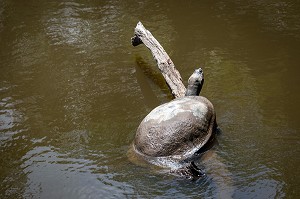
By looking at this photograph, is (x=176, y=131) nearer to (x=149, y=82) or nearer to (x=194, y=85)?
(x=194, y=85)

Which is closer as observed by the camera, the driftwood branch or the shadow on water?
the driftwood branch

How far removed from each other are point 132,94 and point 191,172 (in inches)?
95.2

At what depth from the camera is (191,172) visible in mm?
3805

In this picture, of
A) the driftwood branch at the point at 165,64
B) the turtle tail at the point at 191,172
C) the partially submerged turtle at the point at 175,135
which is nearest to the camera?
the turtle tail at the point at 191,172

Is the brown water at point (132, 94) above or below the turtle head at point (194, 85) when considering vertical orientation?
below

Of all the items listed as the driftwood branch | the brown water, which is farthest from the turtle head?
the brown water

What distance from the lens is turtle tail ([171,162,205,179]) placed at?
379cm

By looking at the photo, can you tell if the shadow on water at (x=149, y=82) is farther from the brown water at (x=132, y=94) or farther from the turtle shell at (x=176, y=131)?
the turtle shell at (x=176, y=131)

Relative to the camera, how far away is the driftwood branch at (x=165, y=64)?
559 centimetres

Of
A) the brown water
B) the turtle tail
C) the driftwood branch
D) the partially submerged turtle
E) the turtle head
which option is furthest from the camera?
the driftwood branch

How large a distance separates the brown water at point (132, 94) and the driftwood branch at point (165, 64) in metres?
0.29

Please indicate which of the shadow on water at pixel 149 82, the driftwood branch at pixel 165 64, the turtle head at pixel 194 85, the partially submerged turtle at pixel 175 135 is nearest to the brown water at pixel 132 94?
the shadow on water at pixel 149 82

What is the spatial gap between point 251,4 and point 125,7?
3421 millimetres

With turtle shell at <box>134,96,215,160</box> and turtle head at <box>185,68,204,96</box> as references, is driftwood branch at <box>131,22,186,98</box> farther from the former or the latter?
turtle shell at <box>134,96,215,160</box>
